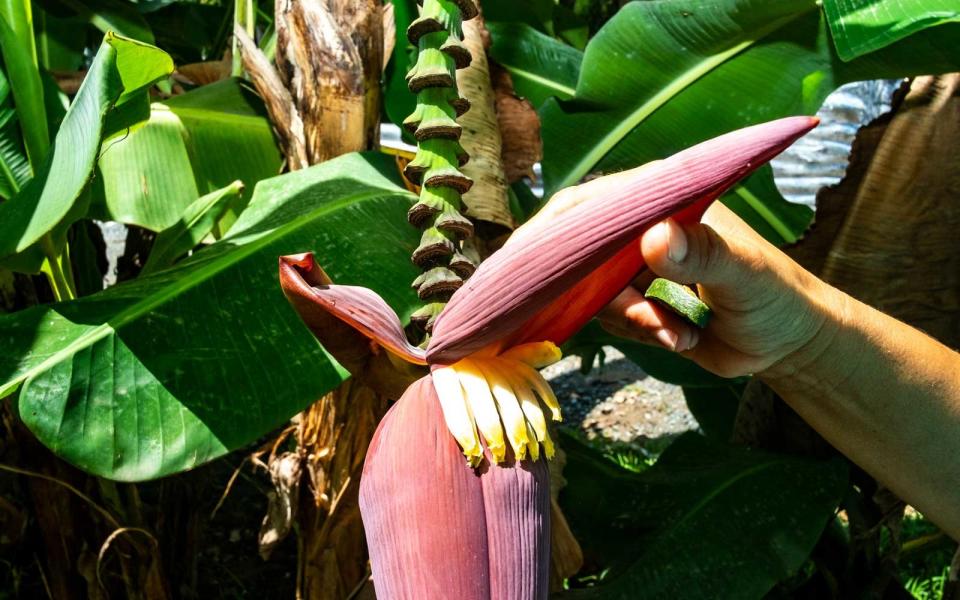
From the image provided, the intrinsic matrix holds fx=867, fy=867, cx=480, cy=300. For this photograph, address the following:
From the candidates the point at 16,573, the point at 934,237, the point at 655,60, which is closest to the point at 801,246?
the point at 934,237

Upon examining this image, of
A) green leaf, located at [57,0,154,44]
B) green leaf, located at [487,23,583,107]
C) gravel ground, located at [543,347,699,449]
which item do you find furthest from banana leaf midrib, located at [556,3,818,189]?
gravel ground, located at [543,347,699,449]

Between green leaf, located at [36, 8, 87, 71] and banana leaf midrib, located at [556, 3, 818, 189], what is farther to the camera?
green leaf, located at [36, 8, 87, 71]

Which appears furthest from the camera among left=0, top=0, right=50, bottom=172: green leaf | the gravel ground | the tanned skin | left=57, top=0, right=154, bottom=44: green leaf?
the gravel ground

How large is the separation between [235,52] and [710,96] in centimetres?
62

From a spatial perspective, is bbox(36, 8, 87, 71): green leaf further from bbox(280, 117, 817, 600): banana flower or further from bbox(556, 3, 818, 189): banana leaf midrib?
bbox(280, 117, 817, 600): banana flower

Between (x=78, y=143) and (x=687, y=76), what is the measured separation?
22.2 inches

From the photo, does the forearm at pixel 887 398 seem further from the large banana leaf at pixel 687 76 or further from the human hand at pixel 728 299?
the large banana leaf at pixel 687 76

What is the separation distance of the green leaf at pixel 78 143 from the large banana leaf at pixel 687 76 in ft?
1.37

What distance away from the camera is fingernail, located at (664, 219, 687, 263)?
13.1 inches

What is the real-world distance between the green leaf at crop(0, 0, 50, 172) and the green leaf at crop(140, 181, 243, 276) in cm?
13

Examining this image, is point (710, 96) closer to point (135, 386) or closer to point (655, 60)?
point (655, 60)

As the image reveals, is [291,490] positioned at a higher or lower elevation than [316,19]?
lower

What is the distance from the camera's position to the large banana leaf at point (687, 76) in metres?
0.81

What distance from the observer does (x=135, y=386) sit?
1.98 ft
